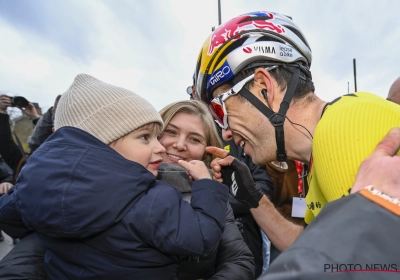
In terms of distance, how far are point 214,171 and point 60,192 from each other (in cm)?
131

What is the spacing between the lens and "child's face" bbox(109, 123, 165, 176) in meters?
1.86

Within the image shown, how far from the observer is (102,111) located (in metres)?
1.82

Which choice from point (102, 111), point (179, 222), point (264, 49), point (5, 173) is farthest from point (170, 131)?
point (5, 173)

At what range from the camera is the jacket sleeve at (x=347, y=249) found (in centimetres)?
69

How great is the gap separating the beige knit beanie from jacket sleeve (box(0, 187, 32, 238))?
513 millimetres

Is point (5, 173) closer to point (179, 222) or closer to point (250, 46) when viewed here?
point (179, 222)

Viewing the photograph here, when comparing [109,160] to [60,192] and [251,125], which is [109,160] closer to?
[60,192]

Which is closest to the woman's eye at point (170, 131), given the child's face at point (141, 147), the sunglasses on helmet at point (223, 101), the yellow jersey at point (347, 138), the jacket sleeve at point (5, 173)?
the sunglasses on helmet at point (223, 101)

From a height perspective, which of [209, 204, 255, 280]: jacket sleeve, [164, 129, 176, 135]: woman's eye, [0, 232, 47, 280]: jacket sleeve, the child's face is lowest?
[209, 204, 255, 280]: jacket sleeve

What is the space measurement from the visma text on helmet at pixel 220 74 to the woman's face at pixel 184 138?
2.65ft

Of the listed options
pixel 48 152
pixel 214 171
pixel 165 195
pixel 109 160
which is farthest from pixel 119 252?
pixel 214 171

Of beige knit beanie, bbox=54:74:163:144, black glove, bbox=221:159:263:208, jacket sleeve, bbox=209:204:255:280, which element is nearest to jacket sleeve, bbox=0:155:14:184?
beige knit beanie, bbox=54:74:163:144

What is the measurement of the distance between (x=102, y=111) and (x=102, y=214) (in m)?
0.68

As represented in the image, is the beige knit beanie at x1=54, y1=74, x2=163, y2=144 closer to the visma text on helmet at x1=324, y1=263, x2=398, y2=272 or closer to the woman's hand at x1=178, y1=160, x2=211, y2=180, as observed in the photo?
the woman's hand at x1=178, y1=160, x2=211, y2=180
